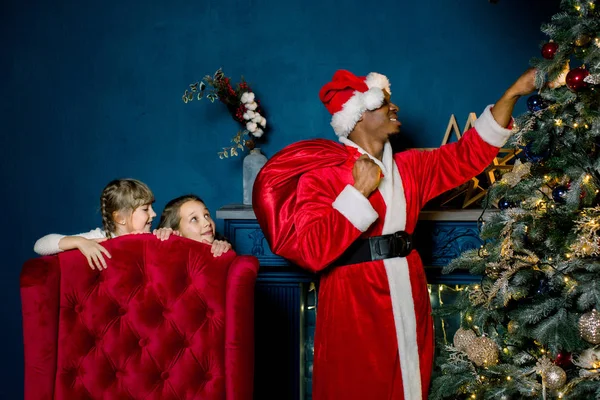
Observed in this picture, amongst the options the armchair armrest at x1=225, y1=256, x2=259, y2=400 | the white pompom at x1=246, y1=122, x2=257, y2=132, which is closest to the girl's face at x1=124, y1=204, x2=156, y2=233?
the armchair armrest at x1=225, y1=256, x2=259, y2=400

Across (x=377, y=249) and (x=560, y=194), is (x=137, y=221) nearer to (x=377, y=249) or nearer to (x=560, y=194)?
(x=377, y=249)

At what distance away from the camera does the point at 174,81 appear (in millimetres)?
3207

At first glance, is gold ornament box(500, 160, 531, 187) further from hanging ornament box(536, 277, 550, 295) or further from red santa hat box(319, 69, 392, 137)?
red santa hat box(319, 69, 392, 137)

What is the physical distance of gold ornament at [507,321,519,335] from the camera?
1741mm

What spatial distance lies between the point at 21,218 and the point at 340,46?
1942mm

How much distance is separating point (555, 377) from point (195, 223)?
4.69 ft

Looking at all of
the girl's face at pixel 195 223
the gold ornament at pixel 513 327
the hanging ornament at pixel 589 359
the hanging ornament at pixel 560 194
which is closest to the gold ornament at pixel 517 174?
the hanging ornament at pixel 560 194

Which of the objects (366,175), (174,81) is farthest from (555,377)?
(174,81)

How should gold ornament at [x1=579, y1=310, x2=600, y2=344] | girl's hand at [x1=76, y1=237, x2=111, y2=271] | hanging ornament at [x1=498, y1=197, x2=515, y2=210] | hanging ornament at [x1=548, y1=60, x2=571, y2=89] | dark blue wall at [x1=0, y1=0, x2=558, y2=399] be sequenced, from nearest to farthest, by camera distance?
gold ornament at [x1=579, y1=310, x2=600, y2=344] < hanging ornament at [x1=548, y1=60, x2=571, y2=89] < hanging ornament at [x1=498, y1=197, x2=515, y2=210] < girl's hand at [x1=76, y1=237, x2=111, y2=271] < dark blue wall at [x1=0, y1=0, x2=558, y2=399]

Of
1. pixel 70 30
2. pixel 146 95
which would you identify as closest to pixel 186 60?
pixel 146 95

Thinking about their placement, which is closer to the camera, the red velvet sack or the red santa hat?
the red velvet sack

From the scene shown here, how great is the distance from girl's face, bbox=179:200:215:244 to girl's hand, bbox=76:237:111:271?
515mm

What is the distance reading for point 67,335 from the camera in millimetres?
1909

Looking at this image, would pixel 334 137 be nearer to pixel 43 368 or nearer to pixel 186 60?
pixel 186 60
